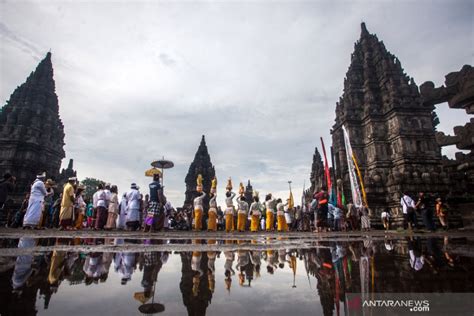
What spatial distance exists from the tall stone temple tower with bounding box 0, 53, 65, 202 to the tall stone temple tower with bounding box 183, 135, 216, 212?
Result: 16902mm

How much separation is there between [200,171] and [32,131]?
2104cm

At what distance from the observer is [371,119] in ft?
74.4

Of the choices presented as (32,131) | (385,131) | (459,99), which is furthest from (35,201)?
(32,131)

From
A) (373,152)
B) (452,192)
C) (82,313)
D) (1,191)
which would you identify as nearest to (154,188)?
→ (1,191)

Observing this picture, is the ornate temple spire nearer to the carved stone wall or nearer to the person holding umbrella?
the person holding umbrella

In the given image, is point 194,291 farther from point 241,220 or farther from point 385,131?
point 385,131

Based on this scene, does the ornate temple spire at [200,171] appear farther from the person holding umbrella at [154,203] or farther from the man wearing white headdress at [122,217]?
the person holding umbrella at [154,203]

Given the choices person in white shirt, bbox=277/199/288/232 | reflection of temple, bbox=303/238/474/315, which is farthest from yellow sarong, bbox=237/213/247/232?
reflection of temple, bbox=303/238/474/315

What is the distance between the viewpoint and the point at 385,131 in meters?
22.3

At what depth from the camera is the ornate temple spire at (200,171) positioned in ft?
106

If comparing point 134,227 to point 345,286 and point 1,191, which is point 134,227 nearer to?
point 1,191

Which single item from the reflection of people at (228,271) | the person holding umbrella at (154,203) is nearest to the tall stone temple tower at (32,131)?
the person holding umbrella at (154,203)

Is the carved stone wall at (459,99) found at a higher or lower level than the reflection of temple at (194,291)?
higher

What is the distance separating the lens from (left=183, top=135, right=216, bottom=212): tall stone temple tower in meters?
32.2
